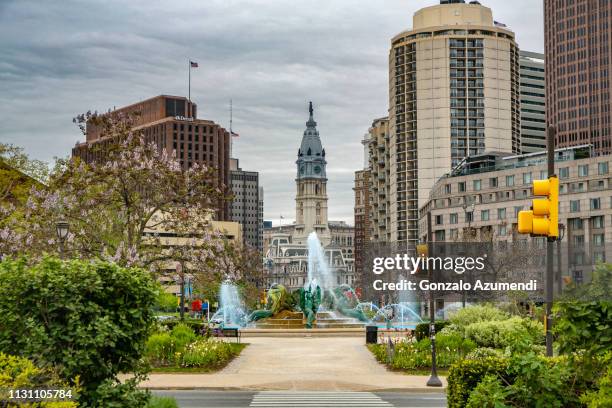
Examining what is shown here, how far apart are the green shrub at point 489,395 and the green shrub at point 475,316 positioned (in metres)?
25.2

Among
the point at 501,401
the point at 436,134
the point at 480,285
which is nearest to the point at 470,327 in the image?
the point at 501,401

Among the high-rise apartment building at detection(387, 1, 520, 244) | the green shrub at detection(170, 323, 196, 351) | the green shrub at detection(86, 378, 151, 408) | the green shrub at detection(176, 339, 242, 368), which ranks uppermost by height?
the high-rise apartment building at detection(387, 1, 520, 244)

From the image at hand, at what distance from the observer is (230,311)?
8550 centimetres

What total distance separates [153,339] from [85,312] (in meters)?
23.5

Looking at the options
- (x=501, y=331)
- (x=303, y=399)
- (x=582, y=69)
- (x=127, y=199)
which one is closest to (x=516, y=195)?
(x=127, y=199)

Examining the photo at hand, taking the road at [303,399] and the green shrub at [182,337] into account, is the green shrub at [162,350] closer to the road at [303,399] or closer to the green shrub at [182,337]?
the green shrub at [182,337]

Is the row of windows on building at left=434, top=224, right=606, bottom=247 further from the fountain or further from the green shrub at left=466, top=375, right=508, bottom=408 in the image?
the green shrub at left=466, top=375, right=508, bottom=408

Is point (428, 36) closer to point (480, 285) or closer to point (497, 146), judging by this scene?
point (497, 146)

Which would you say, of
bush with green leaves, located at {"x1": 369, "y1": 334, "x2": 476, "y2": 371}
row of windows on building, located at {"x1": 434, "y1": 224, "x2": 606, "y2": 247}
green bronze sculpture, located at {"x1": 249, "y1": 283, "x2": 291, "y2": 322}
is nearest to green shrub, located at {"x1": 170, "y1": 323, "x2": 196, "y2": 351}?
bush with green leaves, located at {"x1": 369, "y1": 334, "x2": 476, "y2": 371}

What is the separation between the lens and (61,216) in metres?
42.8

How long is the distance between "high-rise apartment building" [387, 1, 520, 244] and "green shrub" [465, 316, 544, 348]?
448ft

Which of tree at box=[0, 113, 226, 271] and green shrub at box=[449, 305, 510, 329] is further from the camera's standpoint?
tree at box=[0, 113, 226, 271]

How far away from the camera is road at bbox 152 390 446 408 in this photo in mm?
25812

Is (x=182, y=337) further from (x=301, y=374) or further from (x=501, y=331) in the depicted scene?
(x=501, y=331)
